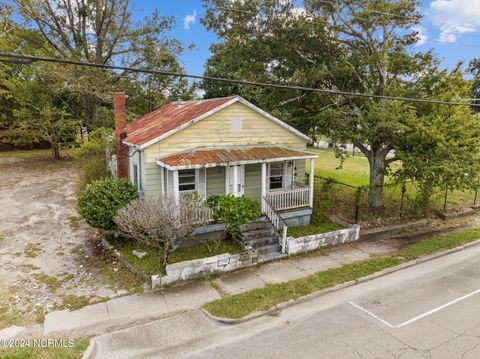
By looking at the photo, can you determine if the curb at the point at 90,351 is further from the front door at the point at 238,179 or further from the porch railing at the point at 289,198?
the porch railing at the point at 289,198

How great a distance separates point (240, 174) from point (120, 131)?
214 inches

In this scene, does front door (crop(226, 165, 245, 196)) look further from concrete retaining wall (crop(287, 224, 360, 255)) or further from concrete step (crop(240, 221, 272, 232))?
concrete retaining wall (crop(287, 224, 360, 255))

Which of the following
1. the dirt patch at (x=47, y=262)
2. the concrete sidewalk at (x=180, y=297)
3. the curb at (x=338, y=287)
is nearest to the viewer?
the concrete sidewalk at (x=180, y=297)

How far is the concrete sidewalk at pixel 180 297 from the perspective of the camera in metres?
7.93

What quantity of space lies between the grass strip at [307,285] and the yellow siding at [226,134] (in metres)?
5.95

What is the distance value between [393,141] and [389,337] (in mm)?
9324

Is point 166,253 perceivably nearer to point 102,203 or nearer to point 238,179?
point 102,203

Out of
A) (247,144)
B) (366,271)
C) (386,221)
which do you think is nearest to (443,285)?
(366,271)

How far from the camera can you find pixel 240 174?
13516mm

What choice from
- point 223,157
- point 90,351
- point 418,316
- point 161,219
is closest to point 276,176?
point 223,157

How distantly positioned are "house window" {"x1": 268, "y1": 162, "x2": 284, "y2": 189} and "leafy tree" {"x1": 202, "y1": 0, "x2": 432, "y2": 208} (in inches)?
110

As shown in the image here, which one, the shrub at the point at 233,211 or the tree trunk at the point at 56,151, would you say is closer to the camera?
the shrub at the point at 233,211

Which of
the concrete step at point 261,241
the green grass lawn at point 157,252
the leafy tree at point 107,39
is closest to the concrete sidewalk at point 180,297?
the concrete step at point 261,241

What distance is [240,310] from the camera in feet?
27.8
